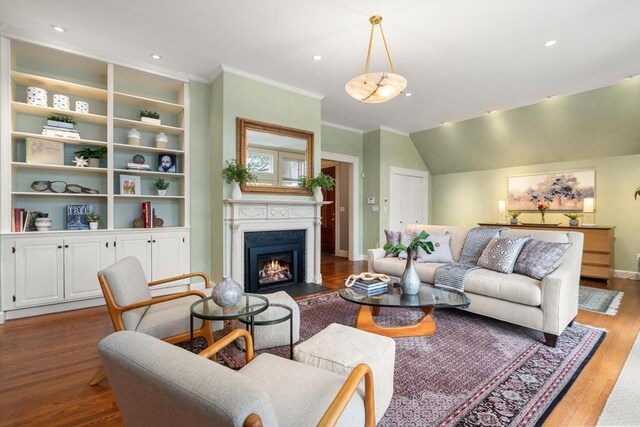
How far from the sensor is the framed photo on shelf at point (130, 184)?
3.79 m

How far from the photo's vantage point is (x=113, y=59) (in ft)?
11.6

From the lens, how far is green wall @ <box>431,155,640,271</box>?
4.95 meters

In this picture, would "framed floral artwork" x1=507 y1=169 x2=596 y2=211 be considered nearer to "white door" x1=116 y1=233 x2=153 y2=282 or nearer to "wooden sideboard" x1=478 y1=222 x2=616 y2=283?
"wooden sideboard" x1=478 y1=222 x2=616 y2=283

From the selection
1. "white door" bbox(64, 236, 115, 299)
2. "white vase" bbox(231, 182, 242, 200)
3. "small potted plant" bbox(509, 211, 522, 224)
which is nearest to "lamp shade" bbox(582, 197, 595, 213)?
"small potted plant" bbox(509, 211, 522, 224)

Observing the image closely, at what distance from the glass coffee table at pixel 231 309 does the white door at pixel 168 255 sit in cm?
208

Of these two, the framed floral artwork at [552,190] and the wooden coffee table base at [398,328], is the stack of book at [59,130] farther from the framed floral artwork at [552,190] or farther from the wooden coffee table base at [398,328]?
the framed floral artwork at [552,190]

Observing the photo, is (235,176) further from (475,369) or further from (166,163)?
(475,369)

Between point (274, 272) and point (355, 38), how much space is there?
3.14 metres

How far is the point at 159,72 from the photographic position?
384 centimetres

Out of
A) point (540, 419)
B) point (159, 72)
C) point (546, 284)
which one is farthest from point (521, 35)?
point (159, 72)

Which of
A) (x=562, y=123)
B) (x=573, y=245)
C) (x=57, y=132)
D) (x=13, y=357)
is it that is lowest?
(x=13, y=357)

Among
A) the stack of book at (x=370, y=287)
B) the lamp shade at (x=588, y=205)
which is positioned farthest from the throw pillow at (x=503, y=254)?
the lamp shade at (x=588, y=205)

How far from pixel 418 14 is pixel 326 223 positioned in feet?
18.3

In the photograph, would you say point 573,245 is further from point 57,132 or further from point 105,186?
point 57,132
